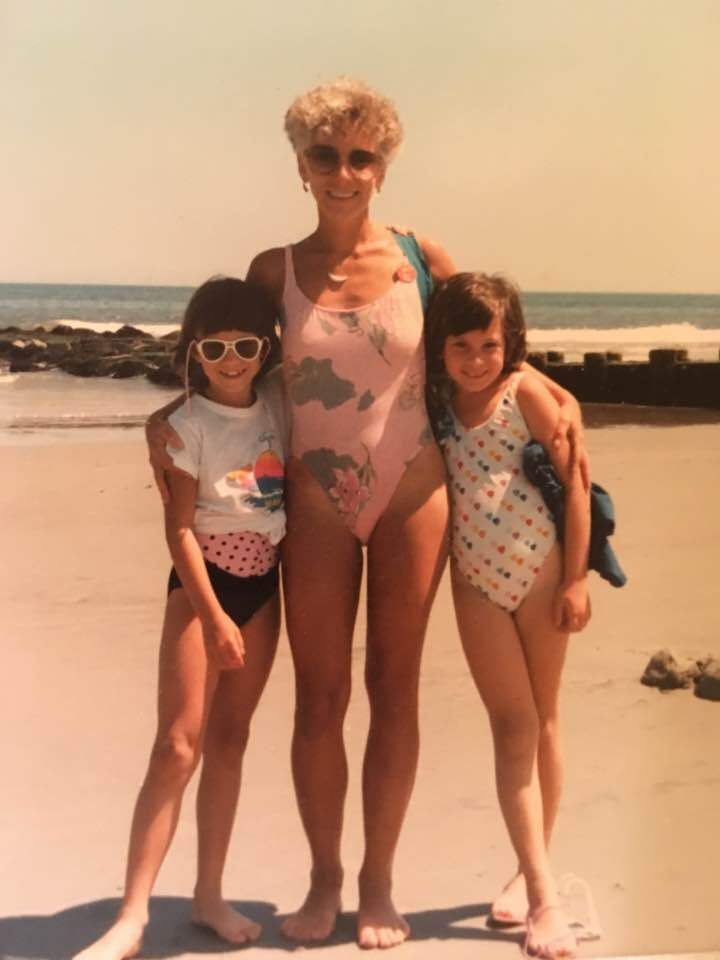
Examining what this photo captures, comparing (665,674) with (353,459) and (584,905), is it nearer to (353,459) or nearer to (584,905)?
(584,905)

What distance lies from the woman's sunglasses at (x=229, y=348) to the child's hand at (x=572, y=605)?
723 millimetres

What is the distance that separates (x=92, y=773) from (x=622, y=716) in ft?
4.65

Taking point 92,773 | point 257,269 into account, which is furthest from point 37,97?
point 92,773

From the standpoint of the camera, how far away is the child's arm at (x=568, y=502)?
2406mm

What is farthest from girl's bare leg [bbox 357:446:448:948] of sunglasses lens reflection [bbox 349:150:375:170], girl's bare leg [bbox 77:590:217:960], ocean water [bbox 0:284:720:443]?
ocean water [bbox 0:284:720:443]

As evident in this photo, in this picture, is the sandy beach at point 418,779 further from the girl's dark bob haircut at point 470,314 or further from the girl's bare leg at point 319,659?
the girl's dark bob haircut at point 470,314

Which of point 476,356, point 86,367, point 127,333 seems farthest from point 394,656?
point 86,367

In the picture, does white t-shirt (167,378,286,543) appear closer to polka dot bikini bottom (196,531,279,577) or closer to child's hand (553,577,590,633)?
polka dot bikini bottom (196,531,279,577)

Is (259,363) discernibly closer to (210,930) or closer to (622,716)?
(210,930)

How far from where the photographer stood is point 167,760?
236 cm

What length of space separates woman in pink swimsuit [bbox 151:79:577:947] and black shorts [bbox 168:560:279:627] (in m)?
0.06

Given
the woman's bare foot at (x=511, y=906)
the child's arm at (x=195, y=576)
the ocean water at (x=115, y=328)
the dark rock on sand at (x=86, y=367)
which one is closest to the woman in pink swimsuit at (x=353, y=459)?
the child's arm at (x=195, y=576)

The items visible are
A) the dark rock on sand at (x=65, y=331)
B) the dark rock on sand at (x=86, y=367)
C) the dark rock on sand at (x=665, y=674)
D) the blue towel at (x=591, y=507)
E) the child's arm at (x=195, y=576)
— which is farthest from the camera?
the dark rock on sand at (x=65, y=331)

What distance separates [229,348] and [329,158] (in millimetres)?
391
